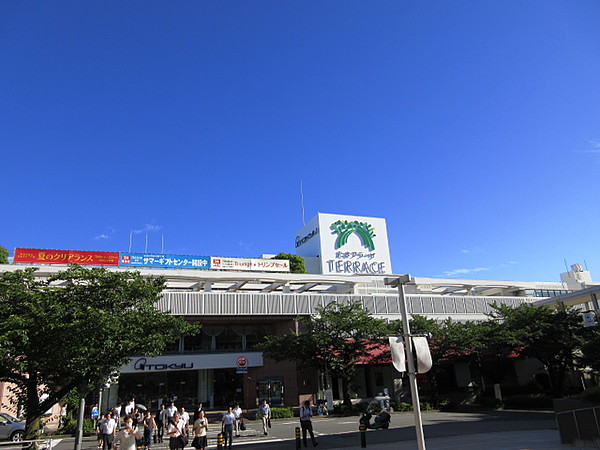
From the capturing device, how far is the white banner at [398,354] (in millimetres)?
8969

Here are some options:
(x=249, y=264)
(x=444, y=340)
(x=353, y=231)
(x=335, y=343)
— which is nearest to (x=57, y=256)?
(x=249, y=264)

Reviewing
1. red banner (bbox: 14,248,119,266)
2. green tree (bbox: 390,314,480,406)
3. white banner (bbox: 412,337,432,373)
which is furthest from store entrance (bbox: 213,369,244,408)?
white banner (bbox: 412,337,432,373)

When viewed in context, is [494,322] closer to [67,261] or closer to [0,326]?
[0,326]

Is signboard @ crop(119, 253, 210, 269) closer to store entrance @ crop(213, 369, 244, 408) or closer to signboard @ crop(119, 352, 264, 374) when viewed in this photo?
signboard @ crop(119, 352, 264, 374)

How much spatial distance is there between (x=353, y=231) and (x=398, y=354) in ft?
178

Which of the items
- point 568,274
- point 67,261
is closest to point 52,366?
point 67,261

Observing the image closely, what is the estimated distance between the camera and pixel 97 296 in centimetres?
1872

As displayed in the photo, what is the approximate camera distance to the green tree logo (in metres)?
61.8

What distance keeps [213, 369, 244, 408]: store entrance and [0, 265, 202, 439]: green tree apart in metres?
21.1

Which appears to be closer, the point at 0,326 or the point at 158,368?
the point at 0,326

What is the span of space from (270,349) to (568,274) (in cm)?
5743

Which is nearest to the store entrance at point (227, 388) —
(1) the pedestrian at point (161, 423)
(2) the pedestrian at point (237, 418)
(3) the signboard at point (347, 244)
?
(2) the pedestrian at point (237, 418)

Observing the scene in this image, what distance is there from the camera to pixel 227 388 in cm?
3997

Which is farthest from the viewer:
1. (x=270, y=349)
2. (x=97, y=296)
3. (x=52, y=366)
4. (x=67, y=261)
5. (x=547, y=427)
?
(x=67, y=261)
